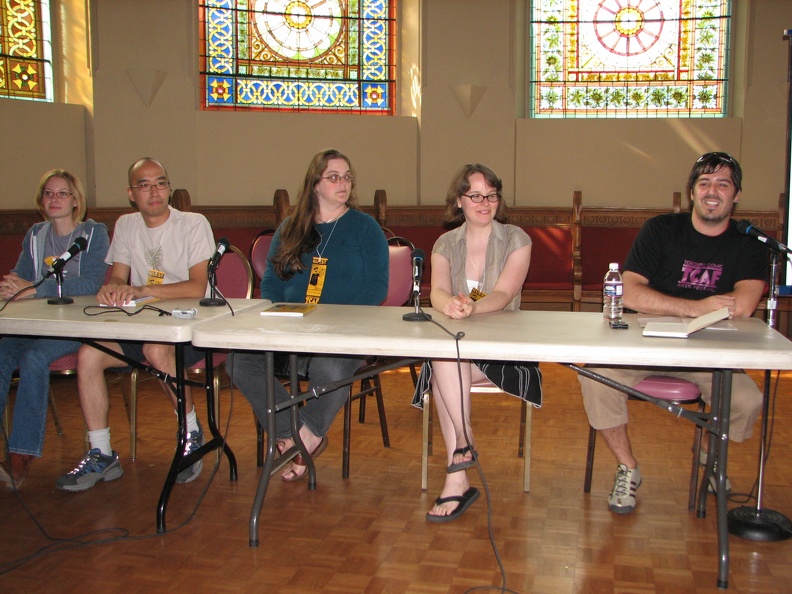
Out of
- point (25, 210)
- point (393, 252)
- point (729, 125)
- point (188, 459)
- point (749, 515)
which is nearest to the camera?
point (749, 515)

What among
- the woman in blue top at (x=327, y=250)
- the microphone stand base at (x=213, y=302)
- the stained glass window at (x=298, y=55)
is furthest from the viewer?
the stained glass window at (x=298, y=55)

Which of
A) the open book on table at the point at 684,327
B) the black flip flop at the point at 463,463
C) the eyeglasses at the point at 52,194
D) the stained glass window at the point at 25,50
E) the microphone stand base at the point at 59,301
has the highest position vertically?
the stained glass window at the point at 25,50

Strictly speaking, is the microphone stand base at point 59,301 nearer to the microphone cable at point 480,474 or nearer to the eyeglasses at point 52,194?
the eyeglasses at point 52,194

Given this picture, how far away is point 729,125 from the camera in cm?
675

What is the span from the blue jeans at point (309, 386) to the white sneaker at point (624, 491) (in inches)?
39.9

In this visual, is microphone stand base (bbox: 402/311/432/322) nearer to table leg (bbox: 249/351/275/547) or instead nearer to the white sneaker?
table leg (bbox: 249/351/275/547)

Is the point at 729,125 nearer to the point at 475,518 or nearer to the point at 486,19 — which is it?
the point at 486,19

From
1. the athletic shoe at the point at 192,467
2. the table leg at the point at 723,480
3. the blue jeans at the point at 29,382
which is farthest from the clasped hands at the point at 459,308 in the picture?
the blue jeans at the point at 29,382

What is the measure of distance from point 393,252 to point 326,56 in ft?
12.5

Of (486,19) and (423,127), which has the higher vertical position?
(486,19)

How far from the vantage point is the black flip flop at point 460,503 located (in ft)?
8.73

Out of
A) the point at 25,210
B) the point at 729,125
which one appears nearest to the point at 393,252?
the point at 25,210

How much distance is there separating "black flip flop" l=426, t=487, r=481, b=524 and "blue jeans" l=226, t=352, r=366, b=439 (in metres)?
0.53

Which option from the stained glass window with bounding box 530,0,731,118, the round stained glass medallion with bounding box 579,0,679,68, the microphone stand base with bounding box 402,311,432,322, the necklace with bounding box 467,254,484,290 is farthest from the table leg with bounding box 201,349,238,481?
the round stained glass medallion with bounding box 579,0,679,68
